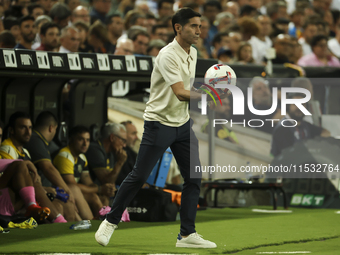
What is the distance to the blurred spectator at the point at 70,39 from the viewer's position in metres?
10.1

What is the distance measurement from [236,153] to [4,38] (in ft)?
13.5

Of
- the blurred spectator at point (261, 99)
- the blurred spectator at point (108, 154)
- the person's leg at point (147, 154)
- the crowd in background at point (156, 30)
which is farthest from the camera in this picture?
the blurred spectator at point (261, 99)

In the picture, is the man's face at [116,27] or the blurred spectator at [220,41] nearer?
the man's face at [116,27]

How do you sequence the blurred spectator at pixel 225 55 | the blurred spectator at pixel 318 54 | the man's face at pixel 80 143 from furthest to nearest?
the blurred spectator at pixel 318 54
the blurred spectator at pixel 225 55
the man's face at pixel 80 143

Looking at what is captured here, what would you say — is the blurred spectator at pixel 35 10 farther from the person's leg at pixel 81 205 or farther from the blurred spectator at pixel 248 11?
the blurred spectator at pixel 248 11

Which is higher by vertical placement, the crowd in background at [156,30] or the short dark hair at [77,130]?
the crowd in background at [156,30]

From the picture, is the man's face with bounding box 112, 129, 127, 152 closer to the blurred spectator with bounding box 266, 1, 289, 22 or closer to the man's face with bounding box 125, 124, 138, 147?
the man's face with bounding box 125, 124, 138, 147

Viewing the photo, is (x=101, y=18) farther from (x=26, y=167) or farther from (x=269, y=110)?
(x=26, y=167)

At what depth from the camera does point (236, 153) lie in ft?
35.7

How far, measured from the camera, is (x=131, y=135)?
10172mm

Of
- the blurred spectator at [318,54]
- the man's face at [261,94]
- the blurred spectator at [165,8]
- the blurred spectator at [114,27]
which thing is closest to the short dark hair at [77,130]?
the man's face at [261,94]

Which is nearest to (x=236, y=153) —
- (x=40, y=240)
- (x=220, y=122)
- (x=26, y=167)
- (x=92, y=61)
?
(x=220, y=122)

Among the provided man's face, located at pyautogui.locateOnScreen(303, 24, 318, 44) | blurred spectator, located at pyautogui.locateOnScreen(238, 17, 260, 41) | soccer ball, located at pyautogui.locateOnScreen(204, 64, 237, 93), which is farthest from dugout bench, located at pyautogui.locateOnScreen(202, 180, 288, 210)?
man's face, located at pyautogui.locateOnScreen(303, 24, 318, 44)

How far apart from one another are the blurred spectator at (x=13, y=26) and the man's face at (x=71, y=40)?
30.1 inches
